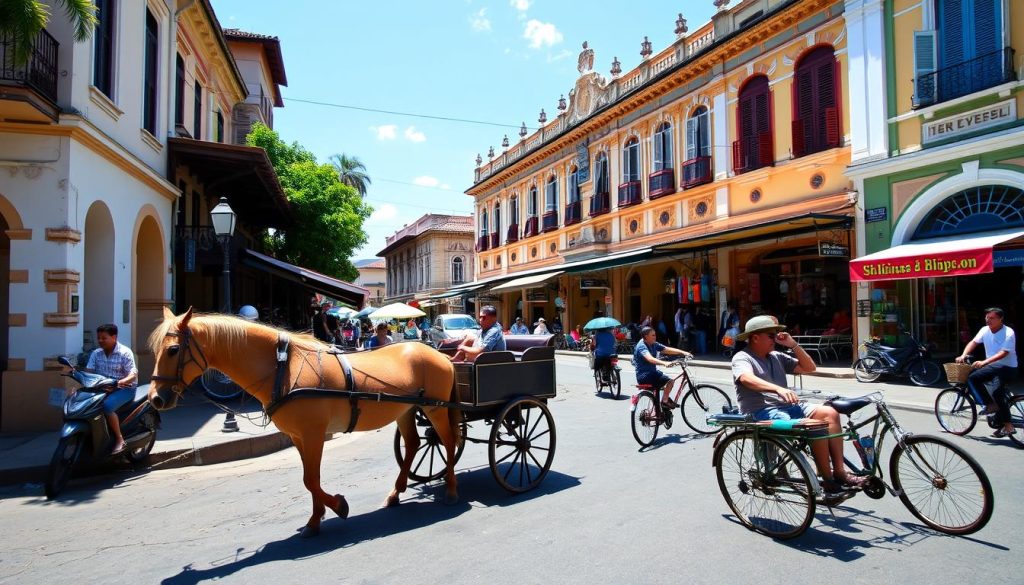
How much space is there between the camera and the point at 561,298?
28031 millimetres

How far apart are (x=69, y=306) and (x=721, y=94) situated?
1825cm

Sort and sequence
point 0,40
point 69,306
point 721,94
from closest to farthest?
point 0,40 < point 69,306 < point 721,94

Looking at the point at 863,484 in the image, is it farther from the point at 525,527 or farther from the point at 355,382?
the point at 355,382

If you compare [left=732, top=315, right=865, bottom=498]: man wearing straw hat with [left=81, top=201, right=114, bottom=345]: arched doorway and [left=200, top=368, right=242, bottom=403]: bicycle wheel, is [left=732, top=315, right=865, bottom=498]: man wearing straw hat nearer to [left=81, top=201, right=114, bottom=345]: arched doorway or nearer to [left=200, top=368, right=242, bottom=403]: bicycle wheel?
[left=81, top=201, right=114, bottom=345]: arched doorway

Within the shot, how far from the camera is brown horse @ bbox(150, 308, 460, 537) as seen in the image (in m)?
4.53

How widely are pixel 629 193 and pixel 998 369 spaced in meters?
16.9

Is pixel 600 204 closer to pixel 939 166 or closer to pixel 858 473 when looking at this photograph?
pixel 939 166

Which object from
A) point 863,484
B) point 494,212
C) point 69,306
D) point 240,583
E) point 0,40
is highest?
point 494,212

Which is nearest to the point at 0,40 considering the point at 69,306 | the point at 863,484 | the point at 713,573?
the point at 69,306

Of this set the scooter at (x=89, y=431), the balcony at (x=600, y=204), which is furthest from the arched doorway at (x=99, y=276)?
the balcony at (x=600, y=204)

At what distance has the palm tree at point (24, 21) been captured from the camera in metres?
6.94

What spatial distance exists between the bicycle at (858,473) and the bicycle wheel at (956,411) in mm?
4225

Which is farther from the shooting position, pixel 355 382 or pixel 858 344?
pixel 858 344

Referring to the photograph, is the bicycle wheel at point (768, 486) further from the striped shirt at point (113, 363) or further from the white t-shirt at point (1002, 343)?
the striped shirt at point (113, 363)
